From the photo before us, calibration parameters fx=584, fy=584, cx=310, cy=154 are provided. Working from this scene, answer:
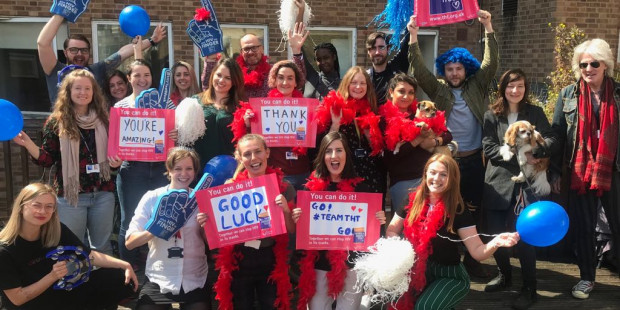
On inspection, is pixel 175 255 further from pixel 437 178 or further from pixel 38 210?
pixel 437 178

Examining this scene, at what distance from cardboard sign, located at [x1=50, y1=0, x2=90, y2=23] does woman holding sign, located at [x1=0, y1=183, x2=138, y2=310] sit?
1.72 m

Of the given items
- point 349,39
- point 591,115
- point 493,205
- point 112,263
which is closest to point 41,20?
point 349,39

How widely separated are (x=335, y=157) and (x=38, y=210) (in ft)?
5.96

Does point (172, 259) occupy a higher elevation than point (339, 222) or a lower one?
lower

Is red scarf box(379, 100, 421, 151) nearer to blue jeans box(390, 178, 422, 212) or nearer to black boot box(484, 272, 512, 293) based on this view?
blue jeans box(390, 178, 422, 212)

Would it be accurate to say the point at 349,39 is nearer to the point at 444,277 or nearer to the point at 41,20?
the point at 41,20

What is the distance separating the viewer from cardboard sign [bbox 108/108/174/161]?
4.21 meters

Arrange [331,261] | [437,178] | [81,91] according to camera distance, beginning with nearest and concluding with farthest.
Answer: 1. [437,178]
2. [331,261]
3. [81,91]

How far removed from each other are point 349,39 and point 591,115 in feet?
12.4

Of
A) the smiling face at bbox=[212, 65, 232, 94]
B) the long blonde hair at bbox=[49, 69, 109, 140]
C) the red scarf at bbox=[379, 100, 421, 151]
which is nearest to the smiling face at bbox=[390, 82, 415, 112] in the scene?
the red scarf at bbox=[379, 100, 421, 151]

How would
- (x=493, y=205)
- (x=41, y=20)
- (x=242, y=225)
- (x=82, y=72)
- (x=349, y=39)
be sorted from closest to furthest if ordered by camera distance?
(x=242, y=225), (x=82, y=72), (x=493, y=205), (x=41, y=20), (x=349, y=39)

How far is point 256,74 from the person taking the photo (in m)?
4.70

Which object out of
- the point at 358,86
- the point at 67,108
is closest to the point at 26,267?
the point at 67,108

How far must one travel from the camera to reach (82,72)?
4129mm
